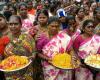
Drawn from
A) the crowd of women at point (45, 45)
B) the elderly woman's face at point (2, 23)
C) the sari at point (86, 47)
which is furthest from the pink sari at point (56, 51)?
the elderly woman's face at point (2, 23)

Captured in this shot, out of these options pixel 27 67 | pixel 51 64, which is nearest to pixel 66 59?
pixel 51 64

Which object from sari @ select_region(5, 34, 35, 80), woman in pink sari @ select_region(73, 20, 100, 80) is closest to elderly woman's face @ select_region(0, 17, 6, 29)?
sari @ select_region(5, 34, 35, 80)

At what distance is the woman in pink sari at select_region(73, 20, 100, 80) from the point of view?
6.67 metres

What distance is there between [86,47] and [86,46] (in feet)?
0.06

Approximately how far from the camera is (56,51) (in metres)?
6.46

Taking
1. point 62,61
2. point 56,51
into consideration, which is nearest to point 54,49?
point 56,51

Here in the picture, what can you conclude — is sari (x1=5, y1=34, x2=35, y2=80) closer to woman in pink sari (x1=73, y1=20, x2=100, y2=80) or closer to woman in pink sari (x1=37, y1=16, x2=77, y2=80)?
woman in pink sari (x1=37, y1=16, x2=77, y2=80)

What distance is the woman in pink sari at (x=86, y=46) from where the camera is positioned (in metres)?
6.67

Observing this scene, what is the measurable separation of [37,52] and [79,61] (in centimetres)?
76

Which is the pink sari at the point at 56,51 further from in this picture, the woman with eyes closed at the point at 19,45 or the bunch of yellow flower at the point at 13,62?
the bunch of yellow flower at the point at 13,62

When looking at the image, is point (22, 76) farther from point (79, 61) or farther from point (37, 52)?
point (79, 61)

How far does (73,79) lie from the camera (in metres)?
6.89

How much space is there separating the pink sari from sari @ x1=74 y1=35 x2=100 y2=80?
0.22 meters

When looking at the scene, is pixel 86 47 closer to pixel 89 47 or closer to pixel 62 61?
pixel 89 47
